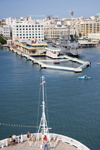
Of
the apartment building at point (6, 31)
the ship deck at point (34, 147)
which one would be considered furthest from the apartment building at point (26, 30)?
the ship deck at point (34, 147)

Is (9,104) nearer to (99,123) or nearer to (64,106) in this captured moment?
(64,106)

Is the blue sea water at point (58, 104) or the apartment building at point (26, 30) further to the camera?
the apartment building at point (26, 30)

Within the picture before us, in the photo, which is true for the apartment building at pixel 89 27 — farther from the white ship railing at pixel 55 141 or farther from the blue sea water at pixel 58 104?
the white ship railing at pixel 55 141

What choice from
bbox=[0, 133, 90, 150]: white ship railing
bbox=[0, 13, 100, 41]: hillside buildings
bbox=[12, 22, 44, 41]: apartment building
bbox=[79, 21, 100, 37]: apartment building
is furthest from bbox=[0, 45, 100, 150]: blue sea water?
bbox=[79, 21, 100, 37]: apartment building

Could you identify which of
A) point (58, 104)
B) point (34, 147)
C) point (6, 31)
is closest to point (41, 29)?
point (6, 31)

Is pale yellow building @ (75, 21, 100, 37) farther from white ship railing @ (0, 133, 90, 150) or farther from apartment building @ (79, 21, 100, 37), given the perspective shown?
white ship railing @ (0, 133, 90, 150)

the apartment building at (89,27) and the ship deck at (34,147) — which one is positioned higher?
the apartment building at (89,27)

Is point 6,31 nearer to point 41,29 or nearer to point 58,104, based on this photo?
point 41,29

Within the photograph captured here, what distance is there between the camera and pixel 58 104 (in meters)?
9.89

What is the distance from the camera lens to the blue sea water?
7600mm

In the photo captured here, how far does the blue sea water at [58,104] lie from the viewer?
7.60m

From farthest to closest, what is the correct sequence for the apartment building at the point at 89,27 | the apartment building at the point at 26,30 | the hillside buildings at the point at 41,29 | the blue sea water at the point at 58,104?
1. the apartment building at the point at 89,27
2. the hillside buildings at the point at 41,29
3. the apartment building at the point at 26,30
4. the blue sea water at the point at 58,104

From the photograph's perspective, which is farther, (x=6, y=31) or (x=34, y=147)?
(x=6, y=31)

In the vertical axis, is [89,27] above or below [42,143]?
above
